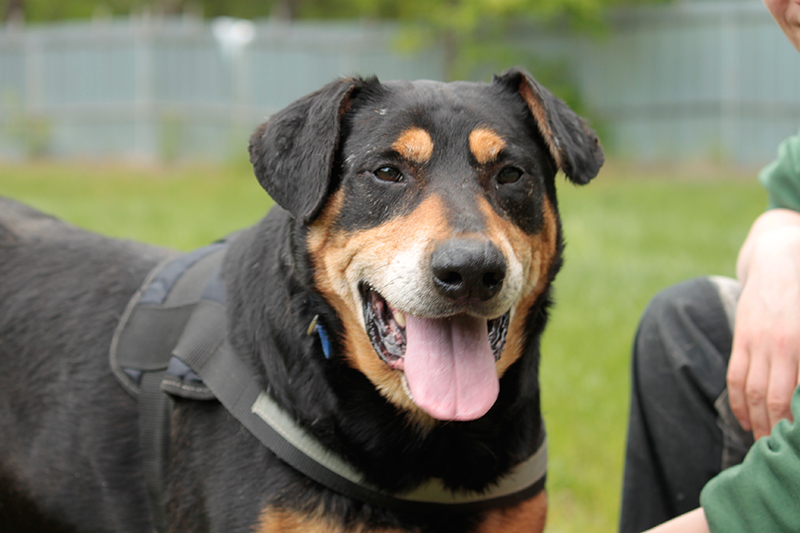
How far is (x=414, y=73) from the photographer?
21.1 meters

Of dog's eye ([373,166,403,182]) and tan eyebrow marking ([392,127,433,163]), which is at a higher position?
tan eyebrow marking ([392,127,433,163])

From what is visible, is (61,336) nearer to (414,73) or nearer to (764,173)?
(764,173)

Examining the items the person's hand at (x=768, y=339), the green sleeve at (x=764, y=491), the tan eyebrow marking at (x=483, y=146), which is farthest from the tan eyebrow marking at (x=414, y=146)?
the green sleeve at (x=764, y=491)

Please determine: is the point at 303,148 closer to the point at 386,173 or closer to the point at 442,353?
the point at 386,173

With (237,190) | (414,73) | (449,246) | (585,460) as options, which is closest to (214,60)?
(414,73)

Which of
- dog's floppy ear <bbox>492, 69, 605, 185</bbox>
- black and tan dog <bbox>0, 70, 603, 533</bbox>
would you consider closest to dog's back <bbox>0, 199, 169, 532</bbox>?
black and tan dog <bbox>0, 70, 603, 533</bbox>

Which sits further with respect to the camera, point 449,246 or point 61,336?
point 61,336

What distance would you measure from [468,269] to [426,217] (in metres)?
0.24

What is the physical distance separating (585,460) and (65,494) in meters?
2.41

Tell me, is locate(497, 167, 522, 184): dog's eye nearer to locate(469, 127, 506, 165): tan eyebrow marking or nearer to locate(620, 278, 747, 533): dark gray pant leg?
locate(469, 127, 506, 165): tan eyebrow marking

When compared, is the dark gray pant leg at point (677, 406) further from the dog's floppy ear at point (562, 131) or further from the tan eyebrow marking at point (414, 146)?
the tan eyebrow marking at point (414, 146)

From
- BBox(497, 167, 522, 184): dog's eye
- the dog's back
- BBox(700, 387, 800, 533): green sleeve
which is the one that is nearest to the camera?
BBox(700, 387, 800, 533): green sleeve

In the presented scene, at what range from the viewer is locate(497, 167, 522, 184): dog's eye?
2545 mm

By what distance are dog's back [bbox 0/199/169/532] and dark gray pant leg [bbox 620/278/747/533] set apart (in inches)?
70.0
